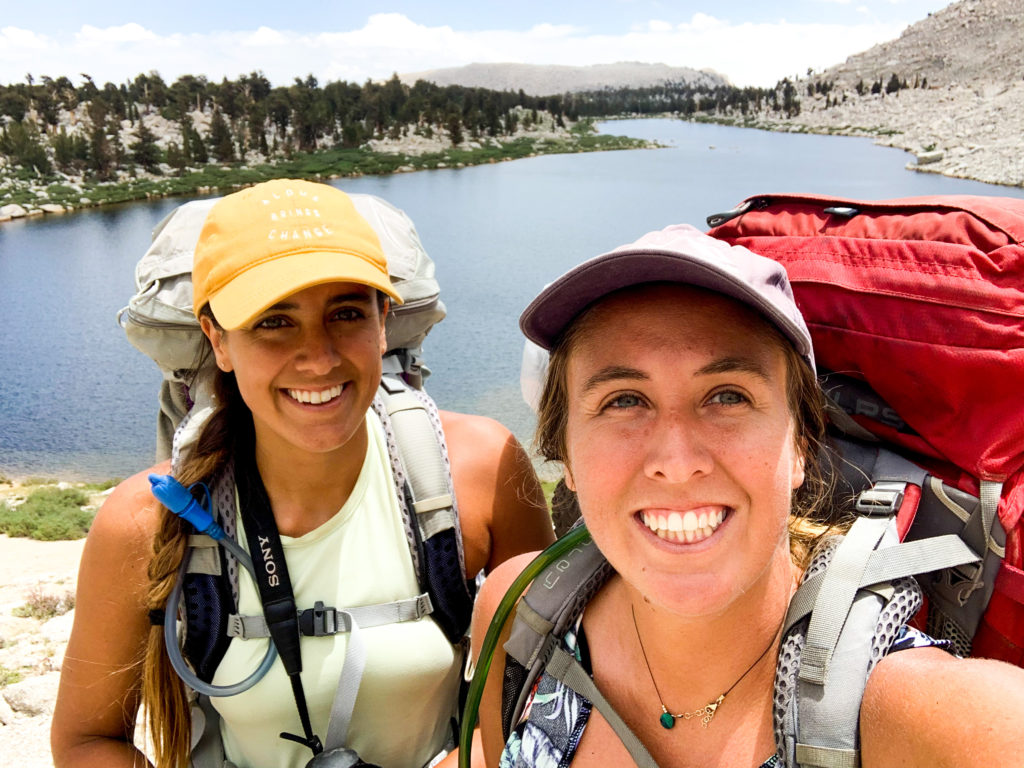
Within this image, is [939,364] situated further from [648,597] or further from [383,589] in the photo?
[383,589]

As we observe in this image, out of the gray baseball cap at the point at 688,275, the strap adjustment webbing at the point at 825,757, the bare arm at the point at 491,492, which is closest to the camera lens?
the strap adjustment webbing at the point at 825,757

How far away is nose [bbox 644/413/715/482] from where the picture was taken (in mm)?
1284

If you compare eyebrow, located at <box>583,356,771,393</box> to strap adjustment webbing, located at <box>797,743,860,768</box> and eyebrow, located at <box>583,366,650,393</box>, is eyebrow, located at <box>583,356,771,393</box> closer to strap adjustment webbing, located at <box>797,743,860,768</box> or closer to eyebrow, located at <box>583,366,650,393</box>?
eyebrow, located at <box>583,366,650,393</box>

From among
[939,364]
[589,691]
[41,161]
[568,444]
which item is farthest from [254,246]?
[41,161]


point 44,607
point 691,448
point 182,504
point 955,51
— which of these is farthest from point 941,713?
point 955,51

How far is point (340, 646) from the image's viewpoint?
1.93 meters

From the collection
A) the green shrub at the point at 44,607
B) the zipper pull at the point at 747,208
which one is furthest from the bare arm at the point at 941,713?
the green shrub at the point at 44,607

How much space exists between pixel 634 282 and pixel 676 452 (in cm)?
32

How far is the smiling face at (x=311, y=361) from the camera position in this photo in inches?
73.5

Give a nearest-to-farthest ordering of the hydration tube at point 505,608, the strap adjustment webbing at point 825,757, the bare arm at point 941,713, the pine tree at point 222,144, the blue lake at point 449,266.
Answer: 1. the bare arm at point 941,713
2. the strap adjustment webbing at point 825,757
3. the hydration tube at point 505,608
4. the blue lake at point 449,266
5. the pine tree at point 222,144

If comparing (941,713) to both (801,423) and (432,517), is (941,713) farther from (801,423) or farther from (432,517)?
(432,517)

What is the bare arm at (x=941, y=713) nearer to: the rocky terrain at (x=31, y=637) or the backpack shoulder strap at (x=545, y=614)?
the backpack shoulder strap at (x=545, y=614)

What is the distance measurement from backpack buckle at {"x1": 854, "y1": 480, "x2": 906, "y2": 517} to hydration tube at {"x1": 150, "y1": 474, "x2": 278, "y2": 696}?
4.81 ft

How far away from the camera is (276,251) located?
182 cm
